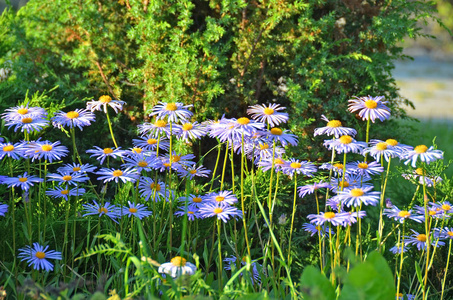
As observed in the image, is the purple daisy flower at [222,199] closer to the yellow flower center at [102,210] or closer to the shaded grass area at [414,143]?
the yellow flower center at [102,210]

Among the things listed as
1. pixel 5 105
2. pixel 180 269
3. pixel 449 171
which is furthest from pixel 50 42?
pixel 449 171

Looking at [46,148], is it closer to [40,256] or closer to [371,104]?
[40,256]

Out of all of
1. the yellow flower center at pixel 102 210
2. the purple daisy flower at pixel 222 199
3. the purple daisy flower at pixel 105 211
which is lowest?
the purple daisy flower at pixel 105 211

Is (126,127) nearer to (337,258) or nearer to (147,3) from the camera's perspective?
(147,3)

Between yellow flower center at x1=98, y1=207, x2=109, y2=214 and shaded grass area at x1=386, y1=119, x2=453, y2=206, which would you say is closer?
yellow flower center at x1=98, y1=207, x2=109, y2=214

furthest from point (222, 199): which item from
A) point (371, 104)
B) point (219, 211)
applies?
point (371, 104)

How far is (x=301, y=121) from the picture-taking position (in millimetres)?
3027

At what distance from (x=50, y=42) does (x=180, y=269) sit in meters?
2.42

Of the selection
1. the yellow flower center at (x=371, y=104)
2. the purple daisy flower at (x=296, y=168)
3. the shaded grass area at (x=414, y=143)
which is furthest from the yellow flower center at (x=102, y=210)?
the shaded grass area at (x=414, y=143)

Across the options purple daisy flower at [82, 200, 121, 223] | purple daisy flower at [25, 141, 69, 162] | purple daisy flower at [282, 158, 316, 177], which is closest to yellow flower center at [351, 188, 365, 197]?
purple daisy flower at [282, 158, 316, 177]

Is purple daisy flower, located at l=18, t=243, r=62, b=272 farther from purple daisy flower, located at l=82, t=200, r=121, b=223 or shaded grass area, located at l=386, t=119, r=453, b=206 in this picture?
shaded grass area, located at l=386, t=119, r=453, b=206

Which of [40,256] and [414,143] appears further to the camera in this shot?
[414,143]

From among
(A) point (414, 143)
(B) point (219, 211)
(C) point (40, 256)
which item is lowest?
(C) point (40, 256)

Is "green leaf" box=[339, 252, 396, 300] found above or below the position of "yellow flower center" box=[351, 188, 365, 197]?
below
